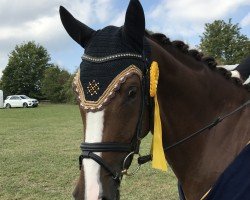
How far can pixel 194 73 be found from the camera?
294 cm

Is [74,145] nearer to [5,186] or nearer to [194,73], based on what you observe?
[5,186]

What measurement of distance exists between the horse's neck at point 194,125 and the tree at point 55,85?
→ 186 ft

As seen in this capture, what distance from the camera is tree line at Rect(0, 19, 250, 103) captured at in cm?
4241

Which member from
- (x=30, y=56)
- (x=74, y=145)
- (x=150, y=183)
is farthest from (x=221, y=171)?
(x=30, y=56)

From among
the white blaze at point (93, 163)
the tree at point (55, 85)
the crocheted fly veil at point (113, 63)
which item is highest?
the tree at point (55, 85)

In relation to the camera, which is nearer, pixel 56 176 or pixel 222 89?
pixel 222 89

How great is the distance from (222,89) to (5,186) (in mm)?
6086

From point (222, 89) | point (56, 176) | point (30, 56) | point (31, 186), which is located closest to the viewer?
point (222, 89)

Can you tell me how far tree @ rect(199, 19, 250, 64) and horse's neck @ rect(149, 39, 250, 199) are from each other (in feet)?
127

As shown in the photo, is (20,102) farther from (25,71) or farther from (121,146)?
(121,146)

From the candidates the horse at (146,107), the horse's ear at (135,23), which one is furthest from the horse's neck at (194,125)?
the horse's ear at (135,23)

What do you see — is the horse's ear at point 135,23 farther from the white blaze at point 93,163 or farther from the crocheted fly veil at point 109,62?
the white blaze at point 93,163

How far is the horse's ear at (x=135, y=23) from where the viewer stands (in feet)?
7.90

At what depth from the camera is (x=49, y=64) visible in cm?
7681
